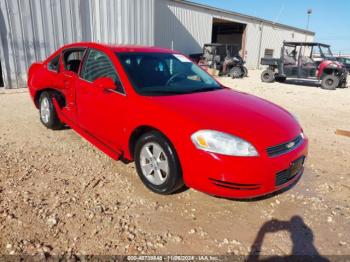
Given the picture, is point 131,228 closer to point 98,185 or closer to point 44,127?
point 98,185

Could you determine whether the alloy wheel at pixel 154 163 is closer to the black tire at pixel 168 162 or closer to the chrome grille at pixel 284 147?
the black tire at pixel 168 162

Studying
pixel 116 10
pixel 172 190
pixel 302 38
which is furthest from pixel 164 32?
pixel 302 38

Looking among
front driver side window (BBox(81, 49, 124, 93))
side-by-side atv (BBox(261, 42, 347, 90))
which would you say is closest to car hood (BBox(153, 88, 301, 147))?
front driver side window (BBox(81, 49, 124, 93))

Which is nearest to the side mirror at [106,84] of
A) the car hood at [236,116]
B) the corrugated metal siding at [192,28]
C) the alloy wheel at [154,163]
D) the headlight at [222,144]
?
the car hood at [236,116]

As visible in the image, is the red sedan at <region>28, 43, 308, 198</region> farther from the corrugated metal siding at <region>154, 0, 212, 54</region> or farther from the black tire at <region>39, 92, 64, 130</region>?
the corrugated metal siding at <region>154, 0, 212, 54</region>

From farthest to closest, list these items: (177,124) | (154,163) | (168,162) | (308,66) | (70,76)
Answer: (308,66), (70,76), (154,163), (168,162), (177,124)

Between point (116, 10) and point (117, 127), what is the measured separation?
8631mm

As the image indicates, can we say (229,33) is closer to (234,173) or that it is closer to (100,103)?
(100,103)

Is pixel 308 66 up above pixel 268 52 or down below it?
below

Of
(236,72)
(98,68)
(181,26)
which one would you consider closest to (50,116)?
(98,68)

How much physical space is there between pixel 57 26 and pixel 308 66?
11224 mm

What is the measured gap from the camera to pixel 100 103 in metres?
3.57

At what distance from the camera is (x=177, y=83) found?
360 centimetres

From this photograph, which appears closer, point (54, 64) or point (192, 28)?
point (54, 64)
